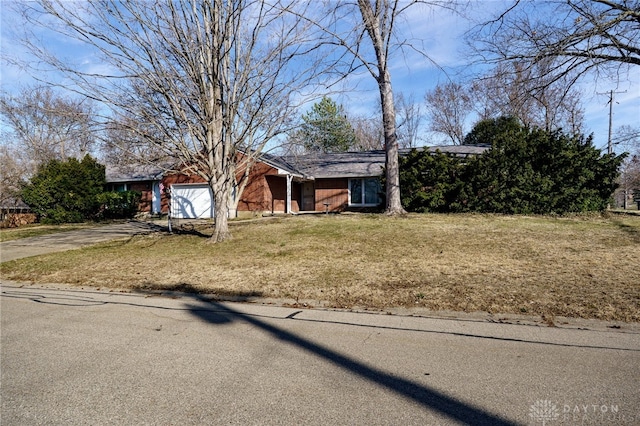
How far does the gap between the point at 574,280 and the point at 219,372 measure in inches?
229

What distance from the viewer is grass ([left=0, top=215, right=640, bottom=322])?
5734 millimetres

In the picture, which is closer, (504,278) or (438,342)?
(438,342)

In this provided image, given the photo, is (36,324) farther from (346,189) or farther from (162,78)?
(346,189)

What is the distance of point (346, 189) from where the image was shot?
2394cm

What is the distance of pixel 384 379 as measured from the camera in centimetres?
337

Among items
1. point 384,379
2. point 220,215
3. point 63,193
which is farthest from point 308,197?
point 384,379

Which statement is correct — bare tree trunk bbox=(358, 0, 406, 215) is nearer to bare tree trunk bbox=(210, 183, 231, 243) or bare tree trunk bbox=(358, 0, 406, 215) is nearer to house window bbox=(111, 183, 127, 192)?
bare tree trunk bbox=(210, 183, 231, 243)

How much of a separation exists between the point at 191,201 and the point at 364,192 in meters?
10.9

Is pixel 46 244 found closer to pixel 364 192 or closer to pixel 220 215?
pixel 220 215

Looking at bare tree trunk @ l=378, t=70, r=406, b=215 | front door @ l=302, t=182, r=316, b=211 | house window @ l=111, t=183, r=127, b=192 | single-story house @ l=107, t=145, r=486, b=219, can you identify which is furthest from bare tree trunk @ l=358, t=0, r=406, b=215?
house window @ l=111, t=183, r=127, b=192

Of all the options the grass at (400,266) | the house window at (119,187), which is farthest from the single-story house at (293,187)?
the grass at (400,266)

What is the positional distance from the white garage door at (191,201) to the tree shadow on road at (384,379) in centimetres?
1926

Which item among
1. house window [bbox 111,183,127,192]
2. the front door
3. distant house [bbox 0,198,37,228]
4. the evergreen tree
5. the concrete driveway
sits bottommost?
the concrete driveway

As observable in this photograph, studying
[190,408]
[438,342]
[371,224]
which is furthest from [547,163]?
[190,408]
